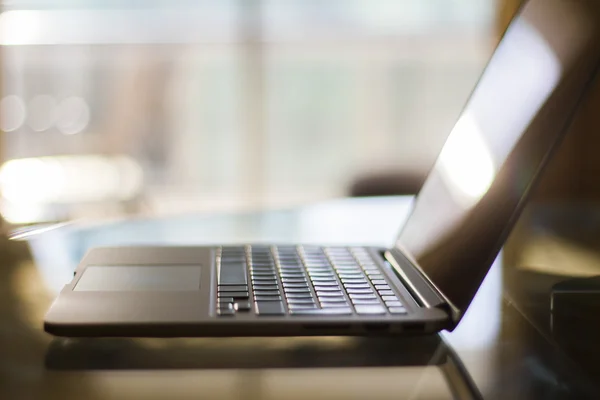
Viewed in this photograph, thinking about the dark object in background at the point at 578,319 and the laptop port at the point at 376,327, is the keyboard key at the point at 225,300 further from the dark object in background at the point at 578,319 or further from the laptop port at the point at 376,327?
the dark object in background at the point at 578,319

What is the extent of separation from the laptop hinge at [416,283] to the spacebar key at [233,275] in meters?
0.14

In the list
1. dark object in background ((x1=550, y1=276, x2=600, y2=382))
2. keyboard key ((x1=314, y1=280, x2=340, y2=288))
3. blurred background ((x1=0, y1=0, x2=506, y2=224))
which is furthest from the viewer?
blurred background ((x1=0, y1=0, x2=506, y2=224))

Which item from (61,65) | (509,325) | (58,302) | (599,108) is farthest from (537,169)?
(61,65)

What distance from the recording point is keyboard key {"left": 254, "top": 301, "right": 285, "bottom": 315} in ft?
1.73

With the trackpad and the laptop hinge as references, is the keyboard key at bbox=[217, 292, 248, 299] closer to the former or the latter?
the trackpad

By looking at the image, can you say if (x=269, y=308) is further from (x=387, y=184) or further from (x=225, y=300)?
(x=387, y=184)

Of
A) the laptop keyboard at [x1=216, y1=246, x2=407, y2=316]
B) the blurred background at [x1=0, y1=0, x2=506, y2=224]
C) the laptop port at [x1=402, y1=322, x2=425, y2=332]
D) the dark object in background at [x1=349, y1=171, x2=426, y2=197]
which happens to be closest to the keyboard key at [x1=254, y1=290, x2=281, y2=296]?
the laptop keyboard at [x1=216, y1=246, x2=407, y2=316]

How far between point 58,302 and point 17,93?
10.0ft

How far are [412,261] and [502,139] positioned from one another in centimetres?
15

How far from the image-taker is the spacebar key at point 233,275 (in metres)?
0.60

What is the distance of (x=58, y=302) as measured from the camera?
0.54 metres

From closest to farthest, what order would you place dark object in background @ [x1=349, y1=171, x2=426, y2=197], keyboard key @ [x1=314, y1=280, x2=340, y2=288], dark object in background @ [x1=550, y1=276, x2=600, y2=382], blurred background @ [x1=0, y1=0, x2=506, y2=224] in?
dark object in background @ [x1=550, y1=276, x2=600, y2=382], keyboard key @ [x1=314, y1=280, x2=340, y2=288], dark object in background @ [x1=349, y1=171, x2=426, y2=197], blurred background @ [x1=0, y1=0, x2=506, y2=224]

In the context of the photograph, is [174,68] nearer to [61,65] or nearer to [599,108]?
[61,65]

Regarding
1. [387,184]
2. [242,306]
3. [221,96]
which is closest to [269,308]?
[242,306]
